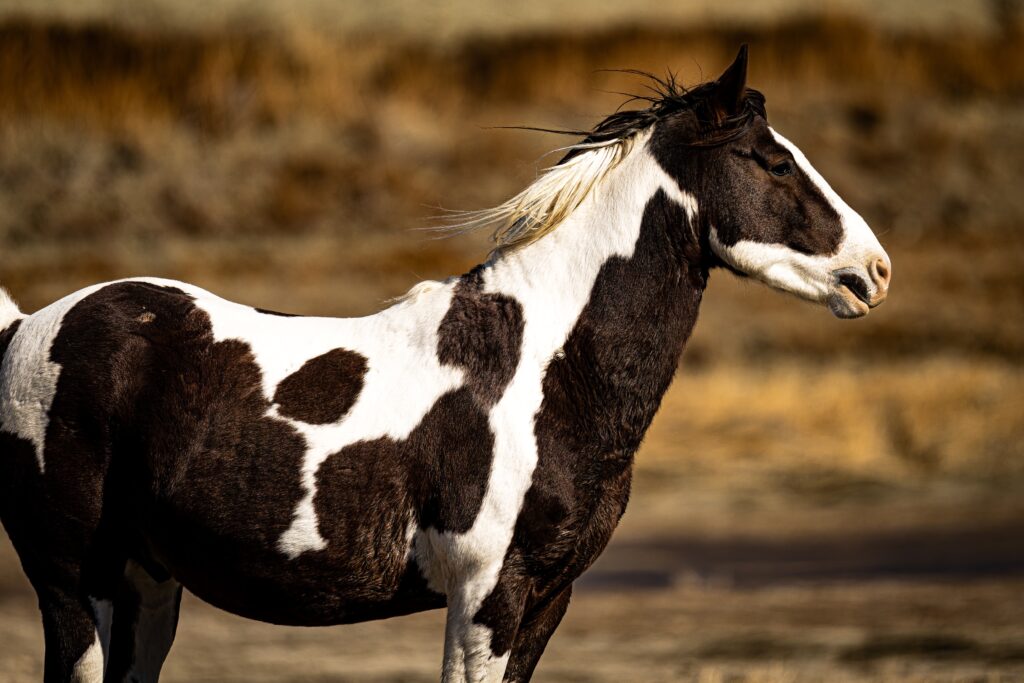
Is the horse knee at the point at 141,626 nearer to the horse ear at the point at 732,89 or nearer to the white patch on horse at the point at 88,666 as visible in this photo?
the white patch on horse at the point at 88,666

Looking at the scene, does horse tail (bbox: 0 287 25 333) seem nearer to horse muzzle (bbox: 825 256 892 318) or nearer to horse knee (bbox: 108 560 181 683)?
horse knee (bbox: 108 560 181 683)

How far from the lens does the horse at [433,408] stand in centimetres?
440

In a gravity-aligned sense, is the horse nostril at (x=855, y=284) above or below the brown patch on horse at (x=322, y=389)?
above

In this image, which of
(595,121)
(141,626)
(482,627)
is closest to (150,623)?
(141,626)

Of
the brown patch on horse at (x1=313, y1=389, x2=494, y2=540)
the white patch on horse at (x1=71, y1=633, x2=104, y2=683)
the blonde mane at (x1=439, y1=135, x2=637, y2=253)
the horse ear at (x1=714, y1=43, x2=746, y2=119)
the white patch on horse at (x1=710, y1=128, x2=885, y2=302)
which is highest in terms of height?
the horse ear at (x1=714, y1=43, x2=746, y2=119)

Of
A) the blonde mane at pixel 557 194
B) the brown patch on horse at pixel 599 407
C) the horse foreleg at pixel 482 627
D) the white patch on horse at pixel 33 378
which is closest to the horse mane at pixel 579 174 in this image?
the blonde mane at pixel 557 194

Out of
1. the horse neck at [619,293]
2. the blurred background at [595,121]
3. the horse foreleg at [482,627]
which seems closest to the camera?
the horse foreleg at [482,627]

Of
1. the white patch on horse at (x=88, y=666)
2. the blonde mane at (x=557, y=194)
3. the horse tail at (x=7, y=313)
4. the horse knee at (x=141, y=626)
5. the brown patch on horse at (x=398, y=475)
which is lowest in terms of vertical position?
the white patch on horse at (x=88, y=666)

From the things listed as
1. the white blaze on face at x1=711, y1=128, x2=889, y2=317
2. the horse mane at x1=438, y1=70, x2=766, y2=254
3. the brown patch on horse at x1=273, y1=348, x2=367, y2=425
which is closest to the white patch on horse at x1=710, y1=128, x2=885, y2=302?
the white blaze on face at x1=711, y1=128, x2=889, y2=317

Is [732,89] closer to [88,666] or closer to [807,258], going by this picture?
[807,258]

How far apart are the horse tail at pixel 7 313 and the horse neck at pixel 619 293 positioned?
1.66m

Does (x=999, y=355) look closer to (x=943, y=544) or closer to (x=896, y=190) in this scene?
(x=896, y=190)

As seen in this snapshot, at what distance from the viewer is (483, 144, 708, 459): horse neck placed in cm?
456

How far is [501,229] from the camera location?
4758 millimetres
